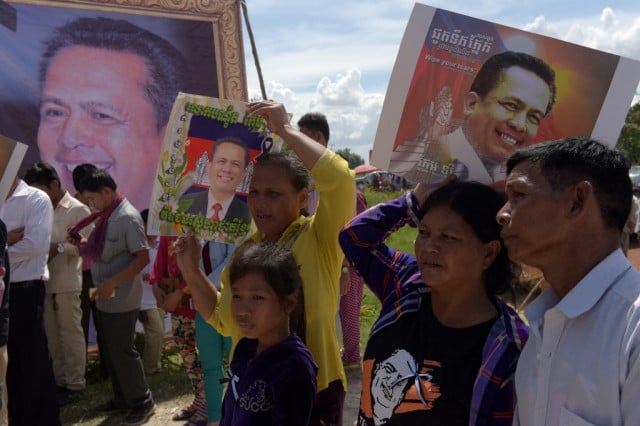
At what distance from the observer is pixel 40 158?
18.2 feet

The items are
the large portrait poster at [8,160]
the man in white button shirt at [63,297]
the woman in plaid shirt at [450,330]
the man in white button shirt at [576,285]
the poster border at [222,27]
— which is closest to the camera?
the man in white button shirt at [576,285]

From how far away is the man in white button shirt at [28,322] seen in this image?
3641 mm

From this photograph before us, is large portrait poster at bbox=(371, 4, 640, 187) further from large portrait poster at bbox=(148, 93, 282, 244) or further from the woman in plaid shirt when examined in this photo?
large portrait poster at bbox=(148, 93, 282, 244)

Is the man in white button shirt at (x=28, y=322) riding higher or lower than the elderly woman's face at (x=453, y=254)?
lower

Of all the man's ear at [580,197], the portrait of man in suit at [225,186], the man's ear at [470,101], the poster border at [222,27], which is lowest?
the portrait of man in suit at [225,186]

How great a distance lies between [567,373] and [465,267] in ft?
1.50

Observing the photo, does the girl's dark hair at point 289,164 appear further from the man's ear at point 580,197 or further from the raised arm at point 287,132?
the man's ear at point 580,197

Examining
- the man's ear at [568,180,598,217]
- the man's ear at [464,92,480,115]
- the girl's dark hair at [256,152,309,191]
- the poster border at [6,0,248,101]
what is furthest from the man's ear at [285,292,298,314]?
the poster border at [6,0,248,101]

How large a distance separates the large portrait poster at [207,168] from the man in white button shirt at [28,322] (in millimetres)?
1841

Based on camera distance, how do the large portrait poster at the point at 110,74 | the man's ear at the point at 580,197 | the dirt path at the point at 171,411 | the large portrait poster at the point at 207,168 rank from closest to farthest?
the man's ear at the point at 580,197 < the large portrait poster at the point at 207,168 < the dirt path at the point at 171,411 < the large portrait poster at the point at 110,74

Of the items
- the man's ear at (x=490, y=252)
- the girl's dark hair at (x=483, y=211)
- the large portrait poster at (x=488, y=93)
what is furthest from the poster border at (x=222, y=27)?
the man's ear at (x=490, y=252)

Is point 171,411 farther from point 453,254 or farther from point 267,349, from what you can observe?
point 453,254

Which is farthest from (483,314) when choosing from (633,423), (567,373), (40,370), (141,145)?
(141,145)

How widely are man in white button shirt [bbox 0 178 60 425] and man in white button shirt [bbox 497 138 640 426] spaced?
326 cm
